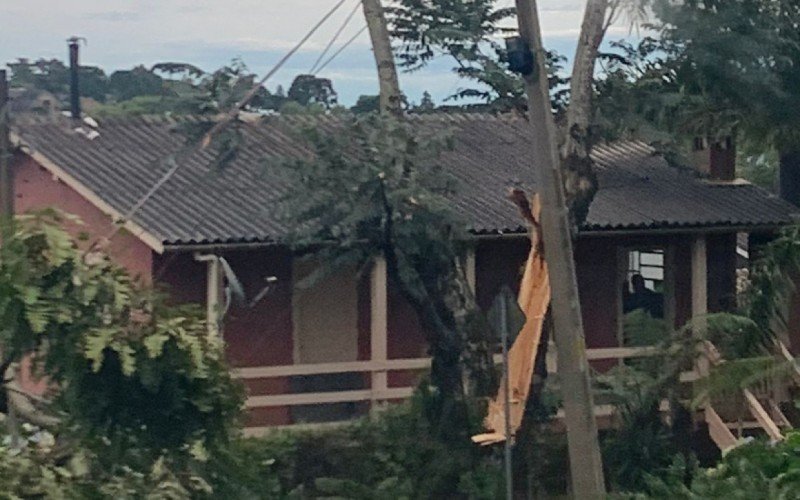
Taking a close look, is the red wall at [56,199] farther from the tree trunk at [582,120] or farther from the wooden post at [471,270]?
the tree trunk at [582,120]

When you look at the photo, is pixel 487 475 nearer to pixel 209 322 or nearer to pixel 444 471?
pixel 444 471

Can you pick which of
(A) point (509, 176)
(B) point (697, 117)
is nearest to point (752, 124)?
(B) point (697, 117)

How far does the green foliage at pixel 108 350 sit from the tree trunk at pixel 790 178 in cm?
1416

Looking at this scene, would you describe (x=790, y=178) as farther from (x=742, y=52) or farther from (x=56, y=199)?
(x=56, y=199)

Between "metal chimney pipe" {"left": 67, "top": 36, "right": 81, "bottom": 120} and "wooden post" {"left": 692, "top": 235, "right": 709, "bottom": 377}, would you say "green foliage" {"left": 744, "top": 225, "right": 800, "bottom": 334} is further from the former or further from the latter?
"metal chimney pipe" {"left": 67, "top": 36, "right": 81, "bottom": 120}

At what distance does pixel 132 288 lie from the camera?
10.2m

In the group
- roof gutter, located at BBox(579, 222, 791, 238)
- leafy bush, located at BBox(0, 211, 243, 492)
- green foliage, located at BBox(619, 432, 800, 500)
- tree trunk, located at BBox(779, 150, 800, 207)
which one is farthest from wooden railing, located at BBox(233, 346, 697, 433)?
tree trunk, located at BBox(779, 150, 800, 207)

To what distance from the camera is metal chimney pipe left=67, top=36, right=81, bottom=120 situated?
2063 centimetres

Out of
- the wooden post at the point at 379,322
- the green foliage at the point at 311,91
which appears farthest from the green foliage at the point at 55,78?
the wooden post at the point at 379,322

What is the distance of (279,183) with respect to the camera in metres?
17.6

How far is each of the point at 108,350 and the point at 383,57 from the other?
6.31 m

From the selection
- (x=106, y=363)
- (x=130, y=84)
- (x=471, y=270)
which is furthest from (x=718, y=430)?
(x=130, y=84)

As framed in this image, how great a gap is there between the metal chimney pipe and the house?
3.86 feet

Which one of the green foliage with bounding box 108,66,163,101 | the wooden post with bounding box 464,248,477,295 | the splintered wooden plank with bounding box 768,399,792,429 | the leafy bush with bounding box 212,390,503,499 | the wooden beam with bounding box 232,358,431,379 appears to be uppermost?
the green foliage with bounding box 108,66,163,101
